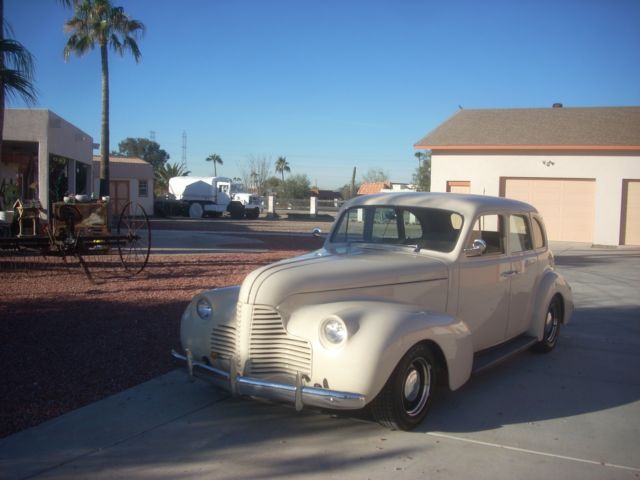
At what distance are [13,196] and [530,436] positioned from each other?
530 inches

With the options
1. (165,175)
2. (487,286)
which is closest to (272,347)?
(487,286)

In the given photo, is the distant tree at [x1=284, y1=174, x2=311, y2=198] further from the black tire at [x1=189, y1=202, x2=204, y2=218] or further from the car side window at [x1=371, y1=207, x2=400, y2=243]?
the car side window at [x1=371, y1=207, x2=400, y2=243]

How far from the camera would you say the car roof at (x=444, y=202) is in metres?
5.53

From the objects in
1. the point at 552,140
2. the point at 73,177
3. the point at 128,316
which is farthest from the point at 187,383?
the point at 552,140

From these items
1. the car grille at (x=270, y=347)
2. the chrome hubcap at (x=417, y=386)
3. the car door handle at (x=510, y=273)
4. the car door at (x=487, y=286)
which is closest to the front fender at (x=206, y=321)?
the car grille at (x=270, y=347)

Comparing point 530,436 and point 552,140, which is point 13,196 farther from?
point 552,140

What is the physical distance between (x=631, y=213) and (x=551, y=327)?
16814 mm

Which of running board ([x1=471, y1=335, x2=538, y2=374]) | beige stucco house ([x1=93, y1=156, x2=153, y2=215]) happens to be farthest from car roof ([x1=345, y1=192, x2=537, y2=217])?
beige stucco house ([x1=93, y1=156, x2=153, y2=215])

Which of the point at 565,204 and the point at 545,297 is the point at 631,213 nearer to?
the point at 565,204

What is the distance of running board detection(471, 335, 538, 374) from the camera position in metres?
5.10

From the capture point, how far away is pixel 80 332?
22.0 feet

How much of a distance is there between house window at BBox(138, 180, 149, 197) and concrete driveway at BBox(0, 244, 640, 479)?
34294 mm

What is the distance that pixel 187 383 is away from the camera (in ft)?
17.5

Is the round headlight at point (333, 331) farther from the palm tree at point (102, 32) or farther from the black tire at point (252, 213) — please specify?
the black tire at point (252, 213)
